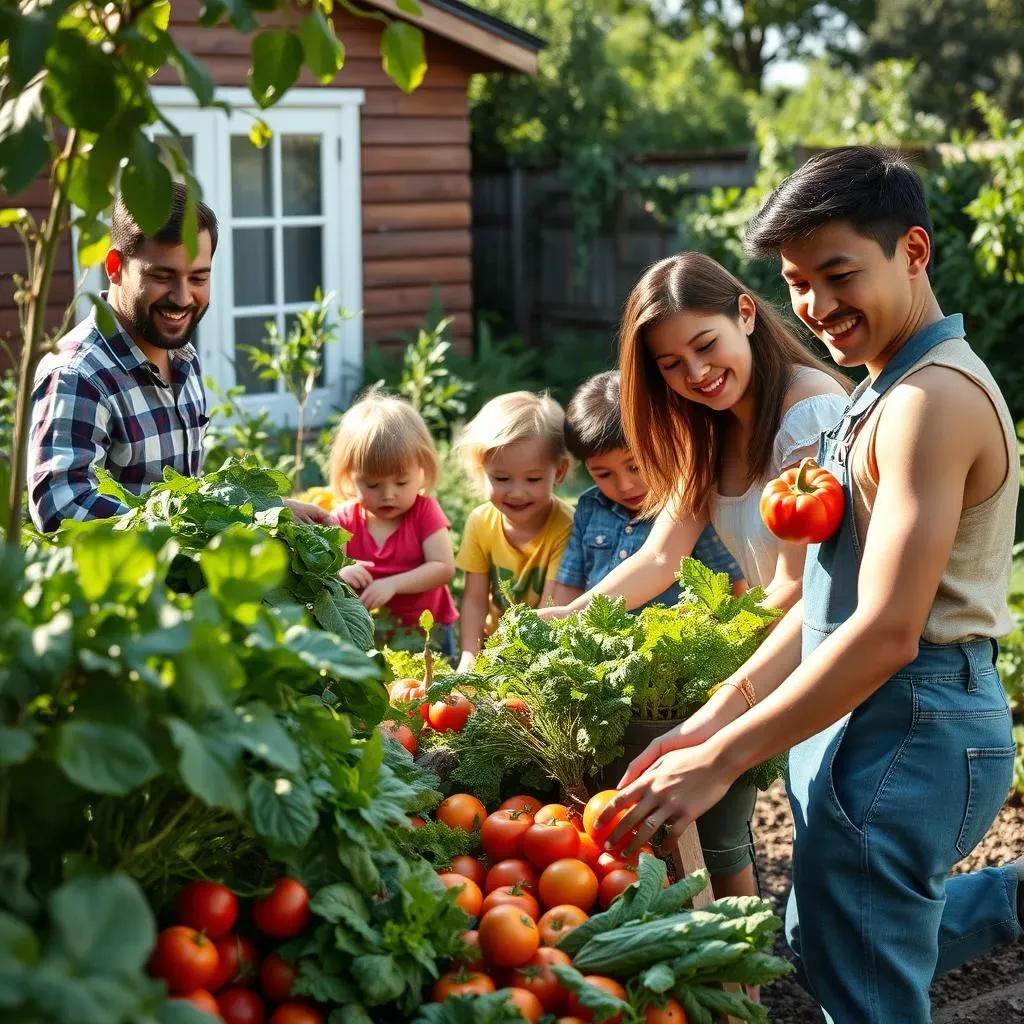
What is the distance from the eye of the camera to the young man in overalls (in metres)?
1.89

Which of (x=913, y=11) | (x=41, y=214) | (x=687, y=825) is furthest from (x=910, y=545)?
(x=913, y=11)

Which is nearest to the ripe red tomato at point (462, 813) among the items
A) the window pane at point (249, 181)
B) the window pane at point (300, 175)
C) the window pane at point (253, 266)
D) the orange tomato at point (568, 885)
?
the orange tomato at point (568, 885)

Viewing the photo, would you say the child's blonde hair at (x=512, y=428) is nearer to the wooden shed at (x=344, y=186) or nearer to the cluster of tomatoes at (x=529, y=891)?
the cluster of tomatoes at (x=529, y=891)

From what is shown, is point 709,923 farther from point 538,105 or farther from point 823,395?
point 538,105

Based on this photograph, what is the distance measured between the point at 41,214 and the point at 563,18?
8626 millimetres

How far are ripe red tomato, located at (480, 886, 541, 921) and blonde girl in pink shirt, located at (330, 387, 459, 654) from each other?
195 cm

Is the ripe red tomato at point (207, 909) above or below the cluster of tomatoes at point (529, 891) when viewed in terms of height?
above

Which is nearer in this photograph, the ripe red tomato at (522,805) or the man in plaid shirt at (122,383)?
the ripe red tomato at (522,805)

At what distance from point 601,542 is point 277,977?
7.00ft

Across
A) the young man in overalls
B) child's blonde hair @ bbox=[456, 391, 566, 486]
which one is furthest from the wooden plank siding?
the young man in overalls

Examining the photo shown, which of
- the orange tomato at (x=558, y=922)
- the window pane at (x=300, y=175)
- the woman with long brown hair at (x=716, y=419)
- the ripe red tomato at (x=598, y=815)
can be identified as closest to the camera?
the orange tomato at (x=558, y=922)

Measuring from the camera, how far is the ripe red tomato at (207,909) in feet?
4.97

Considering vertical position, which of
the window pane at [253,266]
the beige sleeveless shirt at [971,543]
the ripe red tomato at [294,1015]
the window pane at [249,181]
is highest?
the window pane at [249,181]

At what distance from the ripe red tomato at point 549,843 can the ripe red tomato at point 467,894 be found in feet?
0.46
